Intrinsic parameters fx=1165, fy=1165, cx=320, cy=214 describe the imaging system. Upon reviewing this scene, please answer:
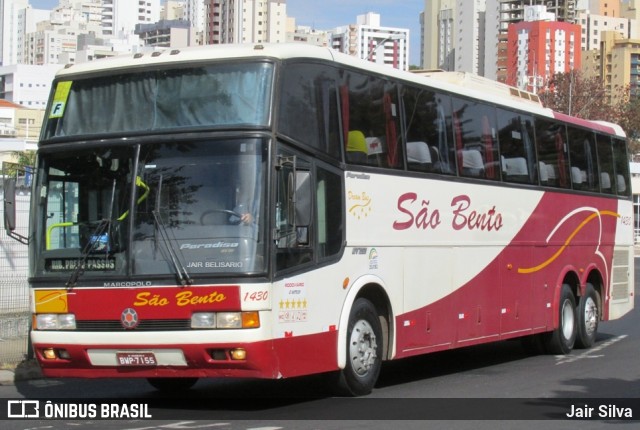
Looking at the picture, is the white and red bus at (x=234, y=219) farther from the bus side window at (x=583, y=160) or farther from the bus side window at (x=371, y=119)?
the bus side window at (x=583, y=160)

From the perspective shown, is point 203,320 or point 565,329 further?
point 565,329

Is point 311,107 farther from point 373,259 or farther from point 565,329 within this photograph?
point 565,329

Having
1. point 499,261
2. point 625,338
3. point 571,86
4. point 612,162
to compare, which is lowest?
point 625,338

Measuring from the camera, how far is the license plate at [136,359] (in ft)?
36.0

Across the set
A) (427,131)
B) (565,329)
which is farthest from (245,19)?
(427,131)

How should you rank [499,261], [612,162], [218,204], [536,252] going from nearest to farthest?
[218,204]
[499,261]
[536,252]
[612,162]

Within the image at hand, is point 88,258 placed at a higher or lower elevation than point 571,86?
lower

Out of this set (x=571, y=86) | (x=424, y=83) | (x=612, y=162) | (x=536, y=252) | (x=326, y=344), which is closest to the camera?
(x=326, y=344)

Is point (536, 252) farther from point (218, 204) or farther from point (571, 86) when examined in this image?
point (571, 86)

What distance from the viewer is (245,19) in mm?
193375

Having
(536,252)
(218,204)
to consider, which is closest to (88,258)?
(218,204)

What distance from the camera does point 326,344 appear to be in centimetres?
1176

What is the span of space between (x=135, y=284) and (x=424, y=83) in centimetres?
513

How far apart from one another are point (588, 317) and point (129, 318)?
10.2m
